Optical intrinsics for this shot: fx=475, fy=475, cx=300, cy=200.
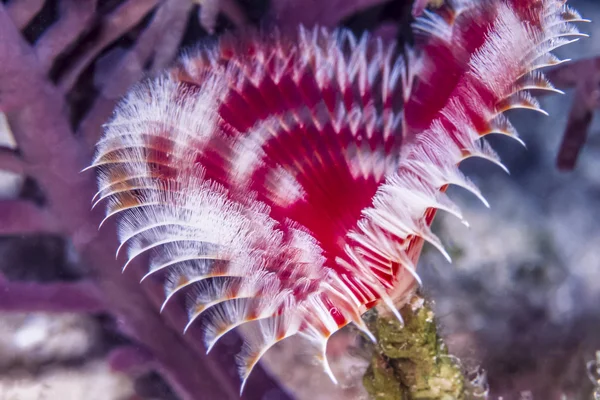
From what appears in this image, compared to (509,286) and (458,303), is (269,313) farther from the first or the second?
(509,286)

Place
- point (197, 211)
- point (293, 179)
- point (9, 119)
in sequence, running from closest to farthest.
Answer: point (197, 211)
point (293, 179)
point (9, 119)

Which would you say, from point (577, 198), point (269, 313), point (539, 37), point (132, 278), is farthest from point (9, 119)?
point (577, 198)

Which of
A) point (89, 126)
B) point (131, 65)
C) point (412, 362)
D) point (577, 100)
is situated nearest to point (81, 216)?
point (89, 126)

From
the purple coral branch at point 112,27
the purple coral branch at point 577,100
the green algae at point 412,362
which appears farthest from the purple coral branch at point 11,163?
the purple coral branch at point 577,100

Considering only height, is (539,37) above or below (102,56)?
below

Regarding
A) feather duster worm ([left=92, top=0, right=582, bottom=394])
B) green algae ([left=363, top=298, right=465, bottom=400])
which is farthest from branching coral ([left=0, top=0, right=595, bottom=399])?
green algae ([left=363, top=298, right=465, bottom=400])

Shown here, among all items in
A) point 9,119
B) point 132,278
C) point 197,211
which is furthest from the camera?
point 132,278
